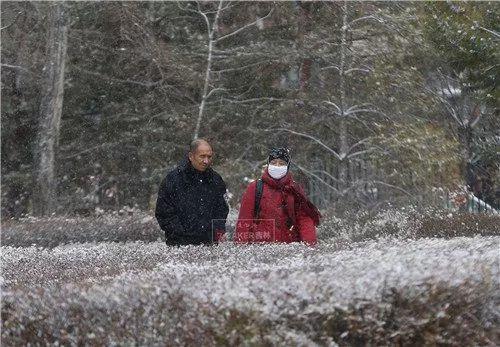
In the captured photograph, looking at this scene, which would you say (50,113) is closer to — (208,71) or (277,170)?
(208,71)

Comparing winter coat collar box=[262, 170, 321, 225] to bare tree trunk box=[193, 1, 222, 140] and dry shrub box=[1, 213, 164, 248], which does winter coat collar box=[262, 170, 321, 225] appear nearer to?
dry shrub box=[1, 213, 164, 248]

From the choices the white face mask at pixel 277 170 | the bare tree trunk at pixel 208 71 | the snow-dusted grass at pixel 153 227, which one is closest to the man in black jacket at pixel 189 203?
the white face mask at pixel 277 170

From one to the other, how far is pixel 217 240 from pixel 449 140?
30.5 ft

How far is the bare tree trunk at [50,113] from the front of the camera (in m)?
19.8

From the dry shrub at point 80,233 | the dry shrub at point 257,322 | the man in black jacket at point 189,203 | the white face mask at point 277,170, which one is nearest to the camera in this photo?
the dry shrub at point 257,322

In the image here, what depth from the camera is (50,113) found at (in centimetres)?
2027

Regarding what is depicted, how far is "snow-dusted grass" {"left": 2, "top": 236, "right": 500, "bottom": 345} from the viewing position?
4.63m

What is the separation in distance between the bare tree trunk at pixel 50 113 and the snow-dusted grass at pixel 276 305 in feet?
47.7

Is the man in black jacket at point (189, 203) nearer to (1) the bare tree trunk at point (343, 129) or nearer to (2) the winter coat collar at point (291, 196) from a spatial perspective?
(2) the winter coat collar at point (291, 196)

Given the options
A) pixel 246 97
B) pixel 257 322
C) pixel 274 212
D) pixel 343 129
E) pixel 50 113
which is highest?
pixel 246 97

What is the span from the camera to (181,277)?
5.16m

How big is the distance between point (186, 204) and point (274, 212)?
73cm

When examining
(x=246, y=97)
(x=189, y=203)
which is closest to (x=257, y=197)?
(x=189, y=203)

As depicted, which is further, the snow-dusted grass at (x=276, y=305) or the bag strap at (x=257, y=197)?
the bag strap at (x=257, y=197)
